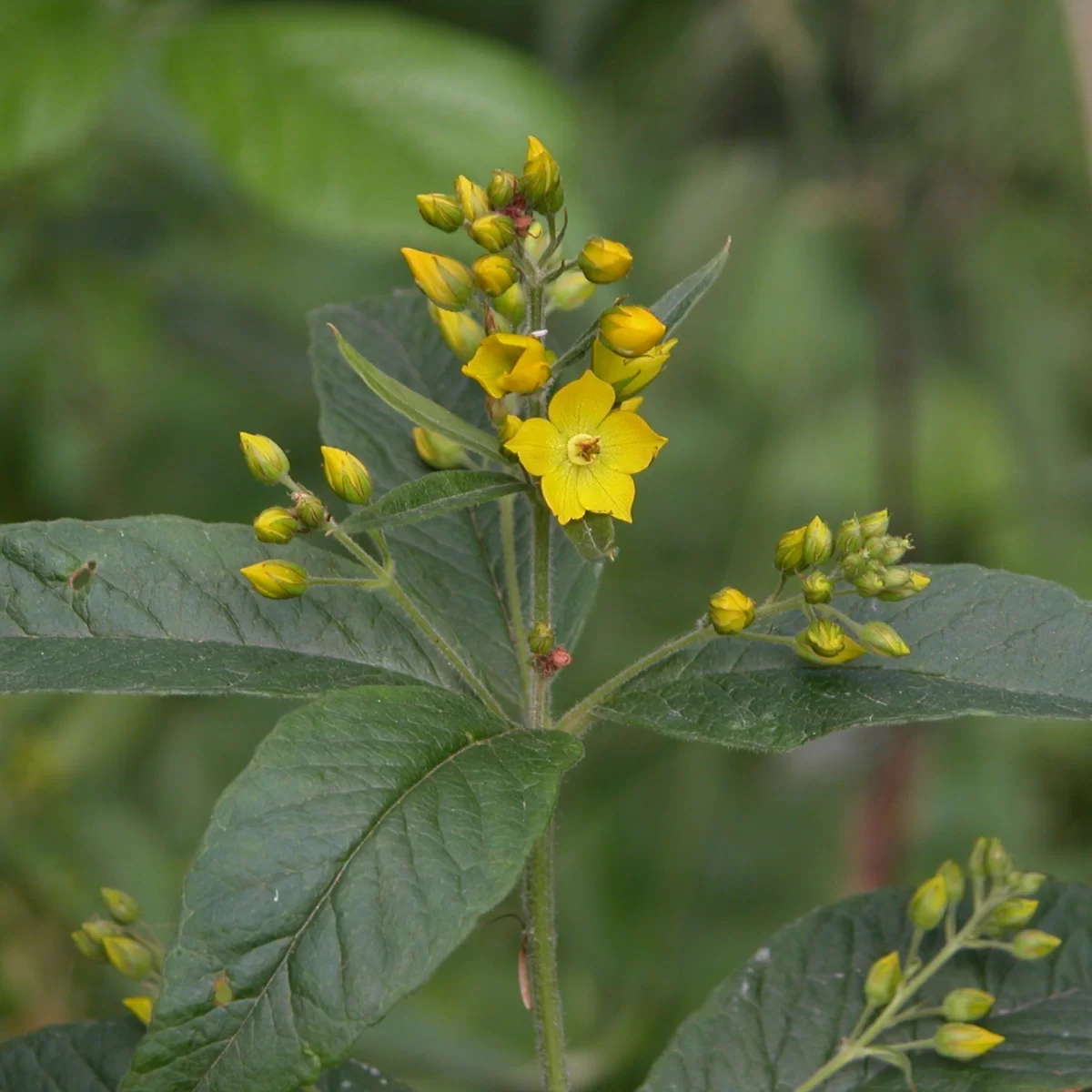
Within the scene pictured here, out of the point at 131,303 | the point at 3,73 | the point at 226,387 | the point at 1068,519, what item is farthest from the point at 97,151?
the point at 1068,519

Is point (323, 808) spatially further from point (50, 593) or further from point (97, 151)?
point (97, 151)

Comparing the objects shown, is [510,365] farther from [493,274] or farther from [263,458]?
[263,458]

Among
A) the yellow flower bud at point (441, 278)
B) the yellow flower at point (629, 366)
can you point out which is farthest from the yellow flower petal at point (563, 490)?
the yellow flower bud at point (441, 278)

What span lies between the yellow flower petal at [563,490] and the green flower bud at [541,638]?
0.13 m

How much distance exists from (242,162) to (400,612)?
1.29 metres

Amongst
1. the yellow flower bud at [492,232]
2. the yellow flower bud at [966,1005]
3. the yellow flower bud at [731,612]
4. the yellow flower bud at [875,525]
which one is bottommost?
the yellow flower bud at [966,1005]

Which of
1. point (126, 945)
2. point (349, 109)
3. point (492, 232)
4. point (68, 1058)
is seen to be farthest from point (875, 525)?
point (349, 109)

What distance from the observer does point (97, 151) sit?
358 cm

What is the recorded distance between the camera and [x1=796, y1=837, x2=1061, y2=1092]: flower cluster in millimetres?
1441

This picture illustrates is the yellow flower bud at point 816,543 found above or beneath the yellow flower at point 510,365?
beneath

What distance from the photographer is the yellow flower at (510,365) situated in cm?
127

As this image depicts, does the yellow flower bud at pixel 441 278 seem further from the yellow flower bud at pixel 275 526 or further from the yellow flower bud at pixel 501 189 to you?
the yellow flower bud at pixel 275 526

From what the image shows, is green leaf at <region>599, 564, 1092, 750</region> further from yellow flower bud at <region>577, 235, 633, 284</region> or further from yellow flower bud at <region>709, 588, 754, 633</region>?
yellow flower bud at <region>577, 235, 633, 284</region>

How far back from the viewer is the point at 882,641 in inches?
52.1
